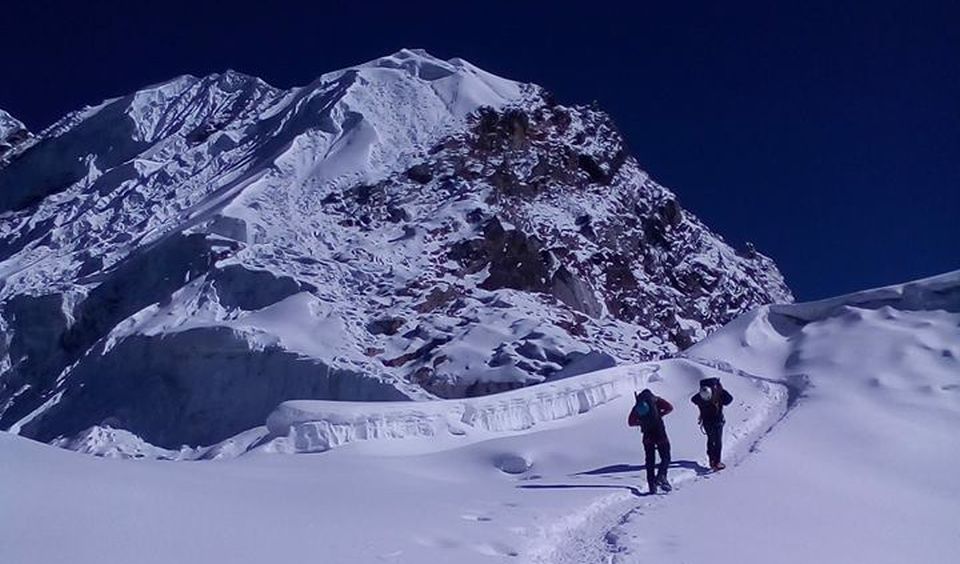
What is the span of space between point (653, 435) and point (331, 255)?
1120 inches

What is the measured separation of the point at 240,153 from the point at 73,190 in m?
9.79

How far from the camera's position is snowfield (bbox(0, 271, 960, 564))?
6.34 m

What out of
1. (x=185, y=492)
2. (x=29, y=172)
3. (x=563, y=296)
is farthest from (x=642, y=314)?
(x=185, y=492)

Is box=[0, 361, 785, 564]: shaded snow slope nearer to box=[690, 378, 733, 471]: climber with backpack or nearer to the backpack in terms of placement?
box=[690, 378, 733, 471]: climber with backpack

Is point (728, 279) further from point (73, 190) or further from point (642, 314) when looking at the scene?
point (73, 190)

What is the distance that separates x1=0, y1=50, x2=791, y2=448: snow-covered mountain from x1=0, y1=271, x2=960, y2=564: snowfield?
Result: 11.7 m

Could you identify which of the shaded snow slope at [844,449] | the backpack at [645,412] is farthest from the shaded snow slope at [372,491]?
the shaded snow slope at [844,449]

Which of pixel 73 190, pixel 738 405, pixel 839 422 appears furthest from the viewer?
pixel 73 190

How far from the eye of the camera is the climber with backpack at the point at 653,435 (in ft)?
32.3

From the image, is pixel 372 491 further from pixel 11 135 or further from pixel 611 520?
pixel 11 135

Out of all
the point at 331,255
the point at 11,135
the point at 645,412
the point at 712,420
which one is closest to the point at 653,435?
the point at 645,412

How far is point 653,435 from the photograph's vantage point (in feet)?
32.9

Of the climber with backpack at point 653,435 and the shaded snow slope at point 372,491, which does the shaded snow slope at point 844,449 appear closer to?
the climber with backpack at point 653,435

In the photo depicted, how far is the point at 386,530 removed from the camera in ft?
23.5
